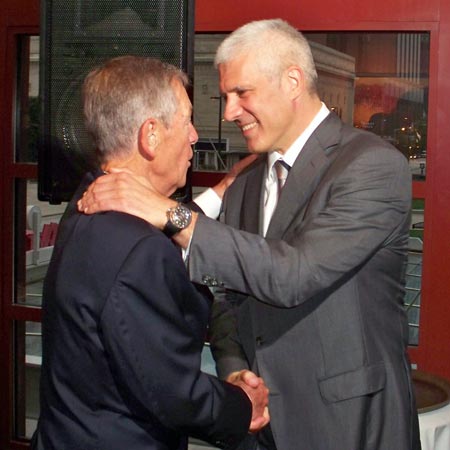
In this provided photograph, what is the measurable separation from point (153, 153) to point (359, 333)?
23.9 inches

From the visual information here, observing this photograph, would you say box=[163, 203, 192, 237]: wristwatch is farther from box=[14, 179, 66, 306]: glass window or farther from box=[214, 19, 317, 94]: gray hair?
box=[14, 179, 66, 306]: glass window

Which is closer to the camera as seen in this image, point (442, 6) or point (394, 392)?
point (394, 392)

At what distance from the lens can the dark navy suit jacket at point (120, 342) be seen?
5.04 ft

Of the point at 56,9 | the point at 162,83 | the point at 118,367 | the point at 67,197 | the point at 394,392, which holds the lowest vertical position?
the point at 394,392

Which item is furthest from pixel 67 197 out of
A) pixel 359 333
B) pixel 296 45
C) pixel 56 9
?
pixel 359 333

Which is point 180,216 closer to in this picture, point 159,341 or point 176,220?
point 176,220

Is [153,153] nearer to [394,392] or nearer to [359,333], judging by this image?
[359,333]

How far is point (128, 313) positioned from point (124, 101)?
397 millimetres

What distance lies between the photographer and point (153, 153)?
5.43 feet

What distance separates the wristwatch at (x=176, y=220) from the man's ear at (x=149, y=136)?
0.12 m

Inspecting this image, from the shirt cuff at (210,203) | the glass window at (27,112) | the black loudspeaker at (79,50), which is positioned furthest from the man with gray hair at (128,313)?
the glass window at (27,112)

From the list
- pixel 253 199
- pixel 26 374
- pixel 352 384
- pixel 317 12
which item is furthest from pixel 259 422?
pixel 26 374

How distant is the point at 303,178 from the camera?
6.41 feet

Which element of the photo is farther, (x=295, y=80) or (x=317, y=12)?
(x=317, y=12)
